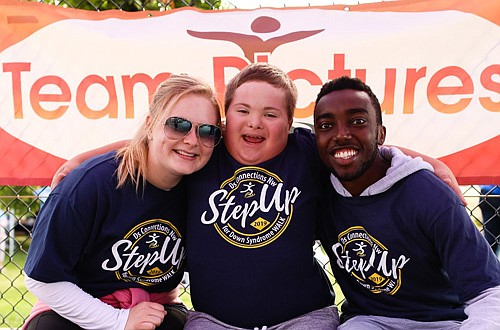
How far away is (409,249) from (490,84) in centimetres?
131

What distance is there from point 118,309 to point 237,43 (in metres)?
1.64

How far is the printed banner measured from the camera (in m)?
3.23

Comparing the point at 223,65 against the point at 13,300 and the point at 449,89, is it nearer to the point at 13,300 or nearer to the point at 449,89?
the point at 449,89

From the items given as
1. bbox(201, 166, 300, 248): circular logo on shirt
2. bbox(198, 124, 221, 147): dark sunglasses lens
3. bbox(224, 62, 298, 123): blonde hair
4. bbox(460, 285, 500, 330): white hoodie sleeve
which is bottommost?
bbox(460, 285, 500, 330): white hoodie sleeve

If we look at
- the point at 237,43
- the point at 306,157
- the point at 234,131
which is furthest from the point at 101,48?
the point at 306,157

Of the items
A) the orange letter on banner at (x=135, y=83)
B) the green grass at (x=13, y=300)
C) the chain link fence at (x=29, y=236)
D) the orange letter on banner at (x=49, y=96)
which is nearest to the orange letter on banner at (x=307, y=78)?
the orange letter on banner at (x=135, y=83)

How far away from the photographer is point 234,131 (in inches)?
104

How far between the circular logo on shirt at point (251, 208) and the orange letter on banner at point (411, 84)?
106cm

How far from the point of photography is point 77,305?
8.02 ft

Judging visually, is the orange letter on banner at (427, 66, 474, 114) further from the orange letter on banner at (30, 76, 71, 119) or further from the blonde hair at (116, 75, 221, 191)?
the orange letter on banner at (30, 76, 71, 119)

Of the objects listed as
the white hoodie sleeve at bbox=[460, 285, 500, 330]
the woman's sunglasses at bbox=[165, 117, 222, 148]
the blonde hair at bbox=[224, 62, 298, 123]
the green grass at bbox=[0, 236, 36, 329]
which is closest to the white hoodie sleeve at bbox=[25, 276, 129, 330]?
the woman's sunglasses at bbox=[165, 117, 222, 148]

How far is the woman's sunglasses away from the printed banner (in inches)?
36.4

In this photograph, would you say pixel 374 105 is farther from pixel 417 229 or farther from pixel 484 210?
pixel 484 210

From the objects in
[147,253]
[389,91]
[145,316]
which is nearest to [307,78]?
[389,91]
